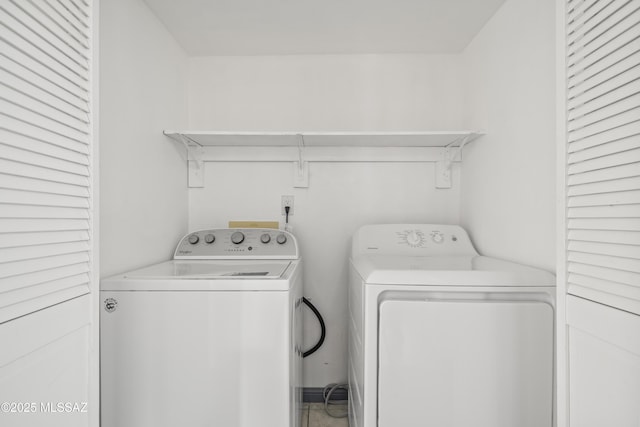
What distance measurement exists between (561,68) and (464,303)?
79cm

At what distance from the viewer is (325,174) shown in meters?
2.07

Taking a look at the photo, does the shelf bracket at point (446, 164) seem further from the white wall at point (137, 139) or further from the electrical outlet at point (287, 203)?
the white wall at point (137, 139)

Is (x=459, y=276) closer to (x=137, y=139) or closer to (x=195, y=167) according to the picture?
(x=137, y=139)

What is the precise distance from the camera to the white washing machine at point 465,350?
1.15m

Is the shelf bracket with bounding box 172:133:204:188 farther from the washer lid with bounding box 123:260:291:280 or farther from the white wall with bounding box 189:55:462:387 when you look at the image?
the washer lid with bounding box 123:260:291:280

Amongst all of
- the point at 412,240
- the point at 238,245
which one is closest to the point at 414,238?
the point at 412,240

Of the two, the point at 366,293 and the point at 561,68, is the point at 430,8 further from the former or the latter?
the point at 366,293

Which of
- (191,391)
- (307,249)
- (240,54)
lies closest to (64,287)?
(191,391)

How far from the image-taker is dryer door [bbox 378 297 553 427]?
1.15 meters

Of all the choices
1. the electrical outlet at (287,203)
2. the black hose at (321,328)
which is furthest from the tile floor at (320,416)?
the electrical outlet at (287,203)

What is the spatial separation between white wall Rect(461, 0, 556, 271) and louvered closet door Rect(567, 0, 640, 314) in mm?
412

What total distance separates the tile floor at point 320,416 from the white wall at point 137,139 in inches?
49.3

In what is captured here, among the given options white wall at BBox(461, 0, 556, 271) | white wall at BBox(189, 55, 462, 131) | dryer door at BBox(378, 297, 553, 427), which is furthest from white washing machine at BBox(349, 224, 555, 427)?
white wall at BBox(189, 55, 462, 131)

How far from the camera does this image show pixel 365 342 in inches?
47.6
